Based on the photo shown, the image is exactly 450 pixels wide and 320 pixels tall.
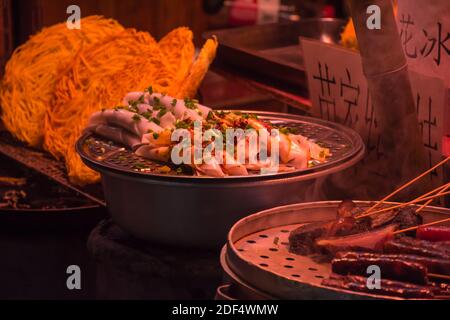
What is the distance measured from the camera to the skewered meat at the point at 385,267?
1.99 metres

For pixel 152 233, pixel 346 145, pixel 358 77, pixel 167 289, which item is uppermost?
pixel 358 77

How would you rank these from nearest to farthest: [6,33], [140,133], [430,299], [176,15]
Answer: [430,299], [140,133], [6,33], [176,15]

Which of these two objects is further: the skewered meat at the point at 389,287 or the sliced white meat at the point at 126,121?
the sliced white meat at the point at 126,121

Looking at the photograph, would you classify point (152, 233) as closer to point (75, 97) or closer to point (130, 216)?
point (130, 216)

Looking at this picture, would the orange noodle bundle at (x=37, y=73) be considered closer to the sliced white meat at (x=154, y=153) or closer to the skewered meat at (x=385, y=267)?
the sliced white meat at (x=154, y=153)

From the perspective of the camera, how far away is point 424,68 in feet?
9.84

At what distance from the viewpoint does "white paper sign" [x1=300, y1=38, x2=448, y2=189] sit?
9.26ft

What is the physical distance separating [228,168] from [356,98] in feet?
2.70

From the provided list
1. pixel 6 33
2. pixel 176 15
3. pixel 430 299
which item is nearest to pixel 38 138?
pixel 6 33

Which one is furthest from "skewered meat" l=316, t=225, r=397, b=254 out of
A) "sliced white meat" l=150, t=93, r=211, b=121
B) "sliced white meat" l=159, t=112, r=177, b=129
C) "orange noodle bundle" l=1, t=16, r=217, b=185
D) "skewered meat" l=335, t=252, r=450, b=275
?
"orange noodle bundle" l=1, t=16, r=217, b=185

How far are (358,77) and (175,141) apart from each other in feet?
2.72

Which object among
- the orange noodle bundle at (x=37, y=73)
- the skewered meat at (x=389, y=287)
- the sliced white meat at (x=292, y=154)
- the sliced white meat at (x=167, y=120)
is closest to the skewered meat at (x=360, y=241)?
the skewered meat at (x=389, y=287)

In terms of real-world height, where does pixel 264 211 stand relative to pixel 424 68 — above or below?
below

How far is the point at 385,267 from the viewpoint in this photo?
6.60 feet
